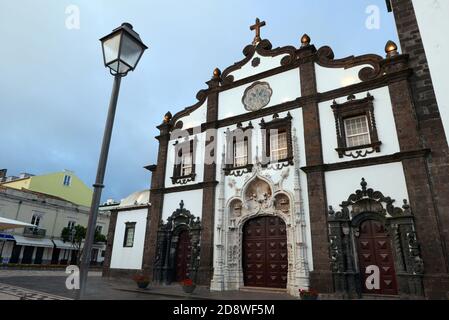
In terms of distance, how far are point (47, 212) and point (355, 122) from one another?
111 feet

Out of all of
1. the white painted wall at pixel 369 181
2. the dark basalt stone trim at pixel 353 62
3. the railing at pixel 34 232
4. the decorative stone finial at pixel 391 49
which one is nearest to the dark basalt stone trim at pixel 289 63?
the dark basalt stone trim at pixel 353 62

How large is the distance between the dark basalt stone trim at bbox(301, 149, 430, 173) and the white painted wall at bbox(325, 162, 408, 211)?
0.16 metres

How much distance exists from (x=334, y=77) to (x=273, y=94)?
321 cm

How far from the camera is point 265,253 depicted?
14047 millimetres

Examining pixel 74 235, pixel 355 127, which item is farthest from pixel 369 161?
pixel 74 235

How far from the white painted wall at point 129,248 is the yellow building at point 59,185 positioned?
24.5 m

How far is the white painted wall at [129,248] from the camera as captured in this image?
58.6 ft

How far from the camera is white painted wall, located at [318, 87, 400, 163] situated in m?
12.0

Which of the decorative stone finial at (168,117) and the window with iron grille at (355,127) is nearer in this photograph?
the window with iron grille at (355,127)

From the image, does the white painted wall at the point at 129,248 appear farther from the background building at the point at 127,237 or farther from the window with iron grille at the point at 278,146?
the window with iron grille at the point at 278,146

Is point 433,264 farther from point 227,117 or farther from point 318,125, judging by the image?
point 227,117

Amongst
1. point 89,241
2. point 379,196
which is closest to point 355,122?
point 379,196
